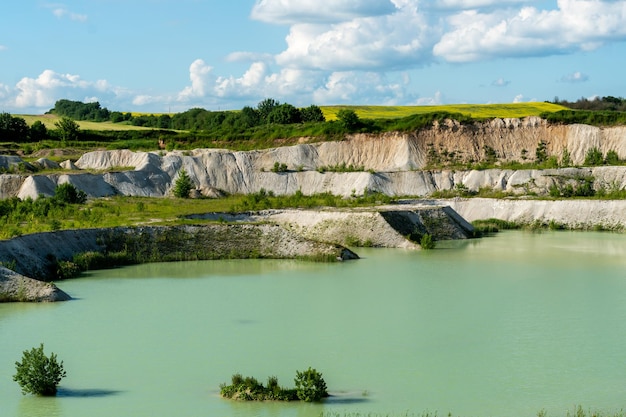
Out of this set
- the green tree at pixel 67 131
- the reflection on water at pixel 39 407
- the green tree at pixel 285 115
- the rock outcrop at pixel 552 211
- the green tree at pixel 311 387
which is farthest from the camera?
the green tree at pixel 285 115

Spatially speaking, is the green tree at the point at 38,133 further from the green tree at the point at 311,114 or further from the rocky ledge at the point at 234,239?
the rocky ledge at the point at 234,239

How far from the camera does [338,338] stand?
2500 cm

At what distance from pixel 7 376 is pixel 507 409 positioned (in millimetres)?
10849

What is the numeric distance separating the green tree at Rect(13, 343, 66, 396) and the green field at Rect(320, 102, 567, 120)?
277ft

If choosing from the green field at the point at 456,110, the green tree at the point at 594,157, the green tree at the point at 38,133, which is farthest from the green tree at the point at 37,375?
the green field at the point at 456,110

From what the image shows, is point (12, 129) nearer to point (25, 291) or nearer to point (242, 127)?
point (242, 127)

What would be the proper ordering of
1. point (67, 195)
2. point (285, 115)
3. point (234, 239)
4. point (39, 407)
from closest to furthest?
1. point (39, 407)
2. point (234, 239)
3. point (67, 195)
4. point (285, 115)

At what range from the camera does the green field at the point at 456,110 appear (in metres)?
103

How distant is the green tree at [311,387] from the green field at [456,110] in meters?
83.6

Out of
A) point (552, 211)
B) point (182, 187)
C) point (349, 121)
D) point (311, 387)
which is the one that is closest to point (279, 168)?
point (349, 121)

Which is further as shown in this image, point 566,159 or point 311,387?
point 566,159

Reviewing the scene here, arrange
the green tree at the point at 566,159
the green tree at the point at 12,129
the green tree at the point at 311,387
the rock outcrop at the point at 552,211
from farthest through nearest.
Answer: the green tree at the point at 12,129 → the green tree at the point at 566,159 → the rock outcrop at the point at 552,211 → the green tree at the point at 311,387

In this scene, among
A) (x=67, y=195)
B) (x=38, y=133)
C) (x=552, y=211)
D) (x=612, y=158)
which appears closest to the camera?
(x=67, y=195)

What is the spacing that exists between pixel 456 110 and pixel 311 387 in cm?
8790
